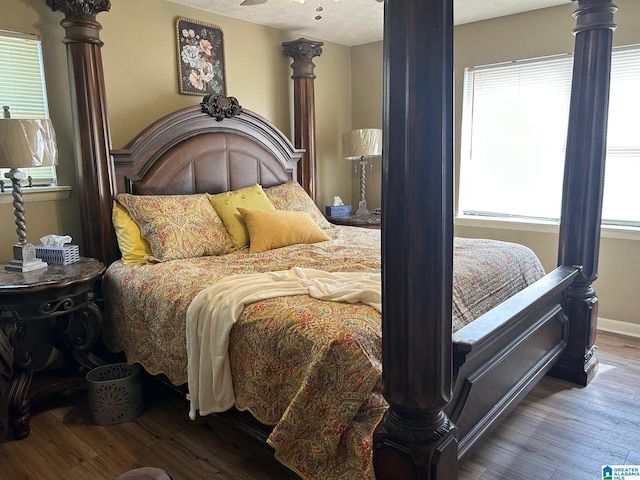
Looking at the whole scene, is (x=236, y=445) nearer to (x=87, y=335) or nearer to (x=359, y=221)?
(x=87, y=335)

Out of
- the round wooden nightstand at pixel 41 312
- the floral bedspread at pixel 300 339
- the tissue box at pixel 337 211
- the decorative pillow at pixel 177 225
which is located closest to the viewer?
the floral bedspread at pixel 300 339

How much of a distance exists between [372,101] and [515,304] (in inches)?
126

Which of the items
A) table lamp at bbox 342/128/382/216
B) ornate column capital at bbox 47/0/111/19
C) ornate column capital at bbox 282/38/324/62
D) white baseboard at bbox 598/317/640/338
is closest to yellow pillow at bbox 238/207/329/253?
table lamp at bbox 342/128/382/216

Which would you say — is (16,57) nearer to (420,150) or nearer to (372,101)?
(420,150)

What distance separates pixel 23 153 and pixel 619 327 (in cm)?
411

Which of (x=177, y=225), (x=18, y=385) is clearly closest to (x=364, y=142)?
(x=177, y=225)

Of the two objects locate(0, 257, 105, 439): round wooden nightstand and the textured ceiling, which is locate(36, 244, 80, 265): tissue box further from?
the textured ceiling

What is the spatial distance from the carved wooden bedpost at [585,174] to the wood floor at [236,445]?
0.28 meters

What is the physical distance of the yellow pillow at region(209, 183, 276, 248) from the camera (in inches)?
128

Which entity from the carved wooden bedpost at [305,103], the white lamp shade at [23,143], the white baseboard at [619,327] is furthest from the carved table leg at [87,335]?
the white baseboard at [619,327]

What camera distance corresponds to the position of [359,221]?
4.27 m

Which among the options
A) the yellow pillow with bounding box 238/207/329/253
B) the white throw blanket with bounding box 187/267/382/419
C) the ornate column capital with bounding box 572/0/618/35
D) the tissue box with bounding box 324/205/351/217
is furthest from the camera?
the tissue box with bounding box 324/205/351/217

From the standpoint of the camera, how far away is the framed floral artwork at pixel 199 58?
3541mm

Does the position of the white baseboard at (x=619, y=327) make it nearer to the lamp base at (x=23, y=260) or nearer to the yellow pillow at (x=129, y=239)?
the yellow pillow at (x=129, y=239)
